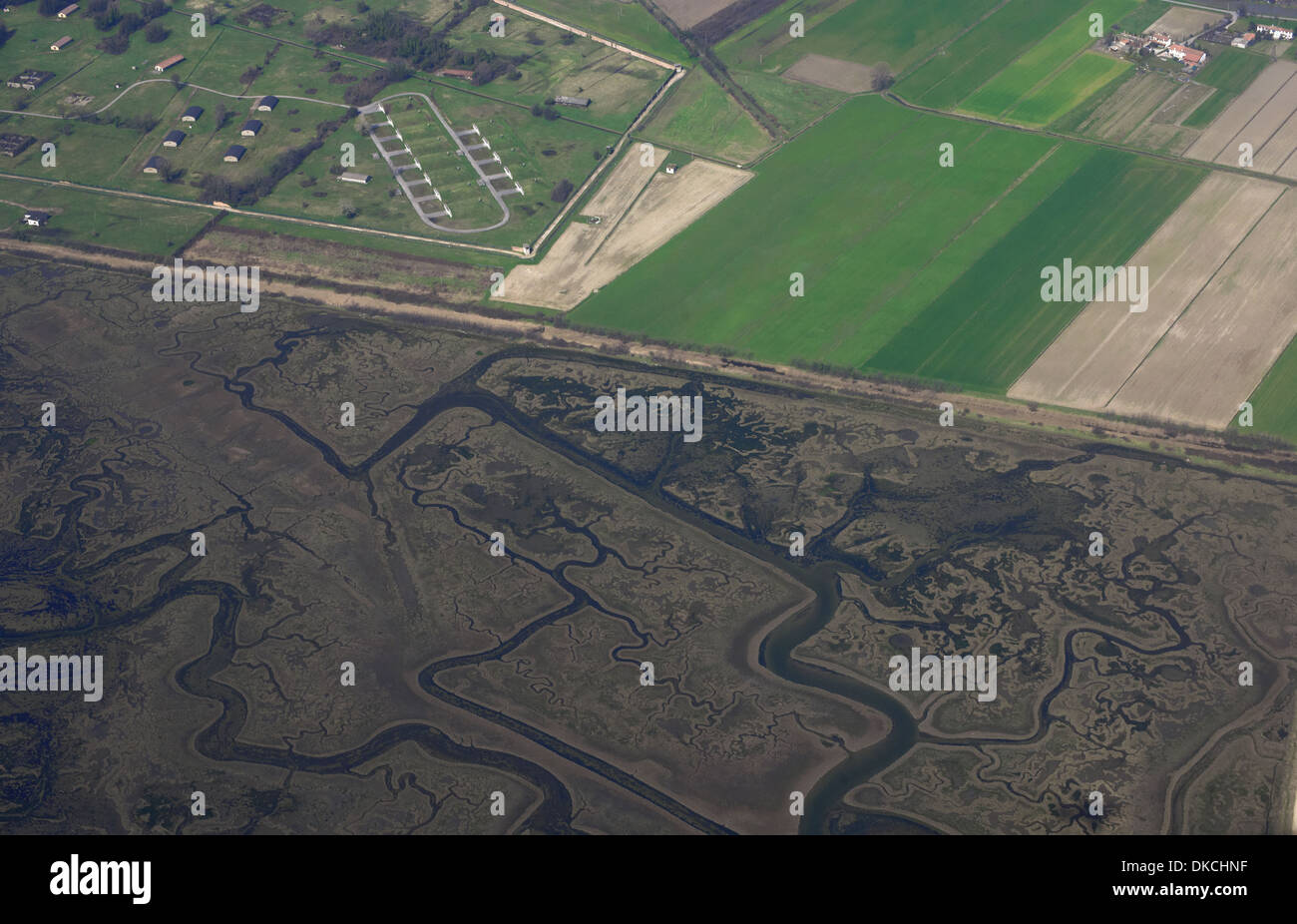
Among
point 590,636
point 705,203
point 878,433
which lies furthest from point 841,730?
point 705,203

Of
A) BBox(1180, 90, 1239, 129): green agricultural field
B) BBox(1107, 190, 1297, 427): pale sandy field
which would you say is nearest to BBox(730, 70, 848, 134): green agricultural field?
BBox(1180, 90, 1239, 129): green agricultural field

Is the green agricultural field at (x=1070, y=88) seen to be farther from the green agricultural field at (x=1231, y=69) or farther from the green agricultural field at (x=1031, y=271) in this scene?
the green agricultural field at (x=1031, y=271)

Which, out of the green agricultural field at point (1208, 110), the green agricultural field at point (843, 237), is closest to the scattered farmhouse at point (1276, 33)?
the green agricultural field at point (1208, 110)

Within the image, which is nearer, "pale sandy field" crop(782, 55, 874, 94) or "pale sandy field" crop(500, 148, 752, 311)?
"pale sandy field" crop(500, 148, 752, 311)

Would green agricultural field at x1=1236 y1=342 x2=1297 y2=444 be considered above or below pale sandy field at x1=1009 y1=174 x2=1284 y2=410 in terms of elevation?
below

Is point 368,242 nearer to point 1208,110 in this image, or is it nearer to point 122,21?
point 122,21

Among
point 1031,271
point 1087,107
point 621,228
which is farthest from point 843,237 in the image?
point 1087,107

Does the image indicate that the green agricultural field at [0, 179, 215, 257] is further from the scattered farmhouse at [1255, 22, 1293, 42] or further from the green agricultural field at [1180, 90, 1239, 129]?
the scattered farmhouse at [1255, 22, 1293, 42]
